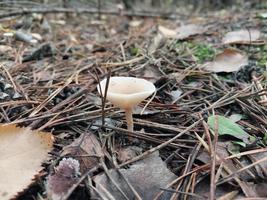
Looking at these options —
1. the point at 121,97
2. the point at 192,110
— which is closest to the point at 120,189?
the point at 121,97

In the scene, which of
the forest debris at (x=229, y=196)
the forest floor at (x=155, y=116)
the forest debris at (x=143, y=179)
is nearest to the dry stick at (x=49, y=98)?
the forest floor at (x=155, y=116)

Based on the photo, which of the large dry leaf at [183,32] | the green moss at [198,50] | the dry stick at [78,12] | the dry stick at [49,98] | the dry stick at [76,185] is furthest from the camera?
the dry stick at [78,12]

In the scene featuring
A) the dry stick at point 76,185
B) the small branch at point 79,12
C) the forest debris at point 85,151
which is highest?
the small branch at point 79,12

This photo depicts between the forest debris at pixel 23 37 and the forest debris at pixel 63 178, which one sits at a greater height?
the forest debris at pixel 23 37

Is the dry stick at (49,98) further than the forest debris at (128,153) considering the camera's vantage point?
Yes

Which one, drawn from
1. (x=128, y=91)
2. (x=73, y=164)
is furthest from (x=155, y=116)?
(x=73, y=164)

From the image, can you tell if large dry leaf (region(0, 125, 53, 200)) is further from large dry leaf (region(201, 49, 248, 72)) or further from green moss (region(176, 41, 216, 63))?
green moss (region(176, 41, 216, 63))

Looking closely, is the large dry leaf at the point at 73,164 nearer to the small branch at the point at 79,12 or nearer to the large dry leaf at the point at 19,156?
the large dry leaf at the point at 19,156
